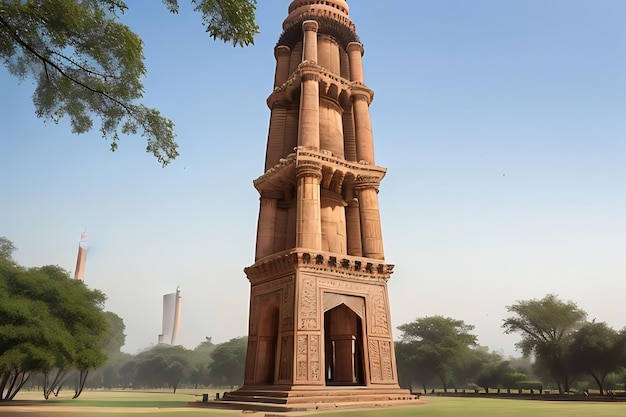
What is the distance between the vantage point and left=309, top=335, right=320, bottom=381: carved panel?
19.0 meters

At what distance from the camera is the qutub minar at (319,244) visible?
19875 mm

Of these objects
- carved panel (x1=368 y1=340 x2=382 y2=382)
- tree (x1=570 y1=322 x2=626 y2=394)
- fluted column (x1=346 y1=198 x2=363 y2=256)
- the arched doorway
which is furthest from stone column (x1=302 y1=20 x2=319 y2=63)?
tree (x1=570 y1=322 x2=626 y2=394)

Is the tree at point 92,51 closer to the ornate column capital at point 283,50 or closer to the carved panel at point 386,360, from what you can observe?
the carved panel at point 386,360

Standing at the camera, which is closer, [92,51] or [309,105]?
[92,51]

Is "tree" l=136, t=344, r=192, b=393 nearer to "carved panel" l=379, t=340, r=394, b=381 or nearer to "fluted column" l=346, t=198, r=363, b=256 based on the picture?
"fluted column" l=346, t=198, r=363, b=256

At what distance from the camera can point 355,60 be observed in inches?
1262

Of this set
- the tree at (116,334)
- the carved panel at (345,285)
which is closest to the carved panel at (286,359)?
the carved panel at (345,285)

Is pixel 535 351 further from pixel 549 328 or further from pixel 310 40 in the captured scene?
pixel 310 40

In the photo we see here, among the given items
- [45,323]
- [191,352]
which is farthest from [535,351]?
[191,352]

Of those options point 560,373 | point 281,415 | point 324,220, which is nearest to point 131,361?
point 560,373

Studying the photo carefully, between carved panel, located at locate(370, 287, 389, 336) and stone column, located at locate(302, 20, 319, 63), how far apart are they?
1517 centimetres

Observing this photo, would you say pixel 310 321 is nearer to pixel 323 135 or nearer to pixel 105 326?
pixel 323 135

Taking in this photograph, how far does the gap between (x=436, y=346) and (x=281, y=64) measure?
163 feet

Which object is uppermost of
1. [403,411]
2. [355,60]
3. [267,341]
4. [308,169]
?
[355,60]
